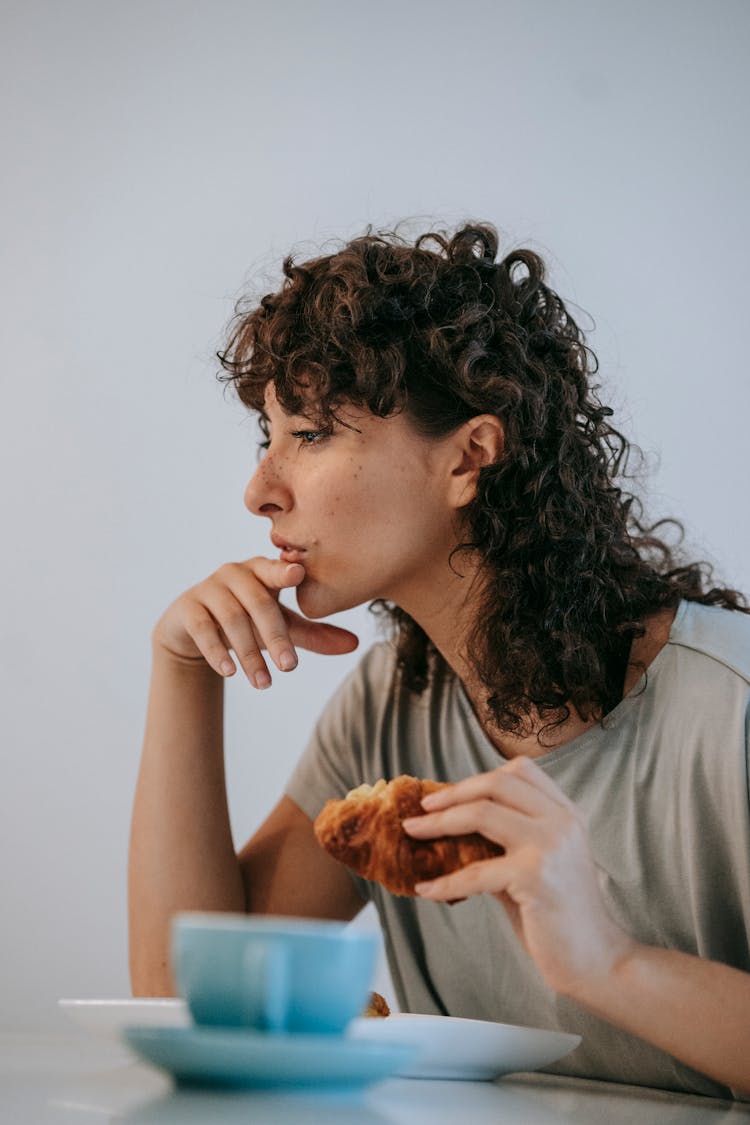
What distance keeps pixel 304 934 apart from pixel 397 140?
72.5 inches

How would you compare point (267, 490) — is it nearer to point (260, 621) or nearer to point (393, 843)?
point (260, 621)

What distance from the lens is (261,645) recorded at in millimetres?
1202

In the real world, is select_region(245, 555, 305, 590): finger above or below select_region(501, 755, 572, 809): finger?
above

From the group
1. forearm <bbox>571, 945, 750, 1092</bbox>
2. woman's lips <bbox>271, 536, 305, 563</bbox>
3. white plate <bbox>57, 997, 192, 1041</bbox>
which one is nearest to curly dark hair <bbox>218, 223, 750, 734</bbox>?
woman's lips <bbox>271, 536, 305, 563</bbox>

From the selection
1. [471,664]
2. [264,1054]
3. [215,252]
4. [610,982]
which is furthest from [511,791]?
[215,252]

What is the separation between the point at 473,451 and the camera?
3.86ft

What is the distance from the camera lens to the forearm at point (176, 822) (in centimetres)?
118

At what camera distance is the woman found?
1056 mm

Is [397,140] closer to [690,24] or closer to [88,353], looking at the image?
[690,24]

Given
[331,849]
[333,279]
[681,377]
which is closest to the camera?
[331,849]

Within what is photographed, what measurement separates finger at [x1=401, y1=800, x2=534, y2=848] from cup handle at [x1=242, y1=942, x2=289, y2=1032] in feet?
0.64

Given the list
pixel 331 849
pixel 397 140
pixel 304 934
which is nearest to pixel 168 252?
pixel 397 140

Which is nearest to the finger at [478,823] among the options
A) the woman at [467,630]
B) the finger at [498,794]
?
the finger at [498,794]

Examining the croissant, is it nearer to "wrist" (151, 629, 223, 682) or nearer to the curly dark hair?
the curly dark hair
